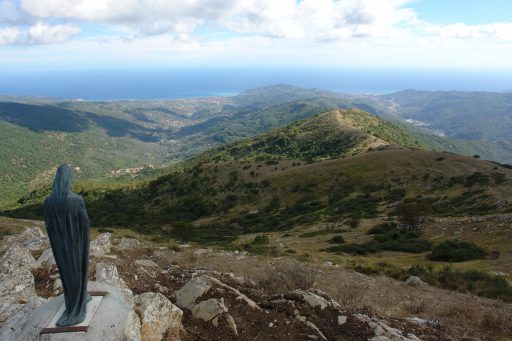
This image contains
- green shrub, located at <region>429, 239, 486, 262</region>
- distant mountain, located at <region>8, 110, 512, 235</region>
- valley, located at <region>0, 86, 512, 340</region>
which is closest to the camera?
valley, located at <region>0, 86, 512, 340</region>

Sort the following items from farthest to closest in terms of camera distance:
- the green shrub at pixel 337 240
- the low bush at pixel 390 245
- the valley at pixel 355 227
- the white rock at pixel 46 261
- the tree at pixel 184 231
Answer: the tree at pixel 184 231 → the green shrub at pixel 337 240 → the low bush at pixel 390 245 → the valley at pixel 355 227 → the white rock at pixel 46 261

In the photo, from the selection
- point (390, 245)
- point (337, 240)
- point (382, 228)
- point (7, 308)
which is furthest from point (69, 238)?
point (382, 228)

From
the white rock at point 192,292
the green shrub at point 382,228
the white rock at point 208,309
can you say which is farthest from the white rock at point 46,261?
the green shrub at point 382,228

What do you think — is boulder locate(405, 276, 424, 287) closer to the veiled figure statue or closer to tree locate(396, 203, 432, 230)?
the veiled figure statue

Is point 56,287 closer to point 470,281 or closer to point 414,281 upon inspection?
point 414,281

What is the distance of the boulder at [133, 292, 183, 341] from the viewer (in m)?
8.30

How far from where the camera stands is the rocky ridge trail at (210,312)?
8739mm

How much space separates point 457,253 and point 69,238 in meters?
22.9

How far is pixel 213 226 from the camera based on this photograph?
2288 inches

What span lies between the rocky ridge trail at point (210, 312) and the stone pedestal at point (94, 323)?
0.27 feet

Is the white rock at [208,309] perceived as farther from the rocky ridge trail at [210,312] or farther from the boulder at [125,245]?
the boulder at [125,245]

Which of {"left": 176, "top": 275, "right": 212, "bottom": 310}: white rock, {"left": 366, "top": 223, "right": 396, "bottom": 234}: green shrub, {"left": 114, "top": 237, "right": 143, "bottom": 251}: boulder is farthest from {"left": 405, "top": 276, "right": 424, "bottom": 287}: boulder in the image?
{"left": 366, "top": 223, "right": 396, "bottom": 234}: green shrub

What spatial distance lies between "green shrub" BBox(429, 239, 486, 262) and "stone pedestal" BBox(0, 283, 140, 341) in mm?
20716

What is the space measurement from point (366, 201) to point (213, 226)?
24037 mm
